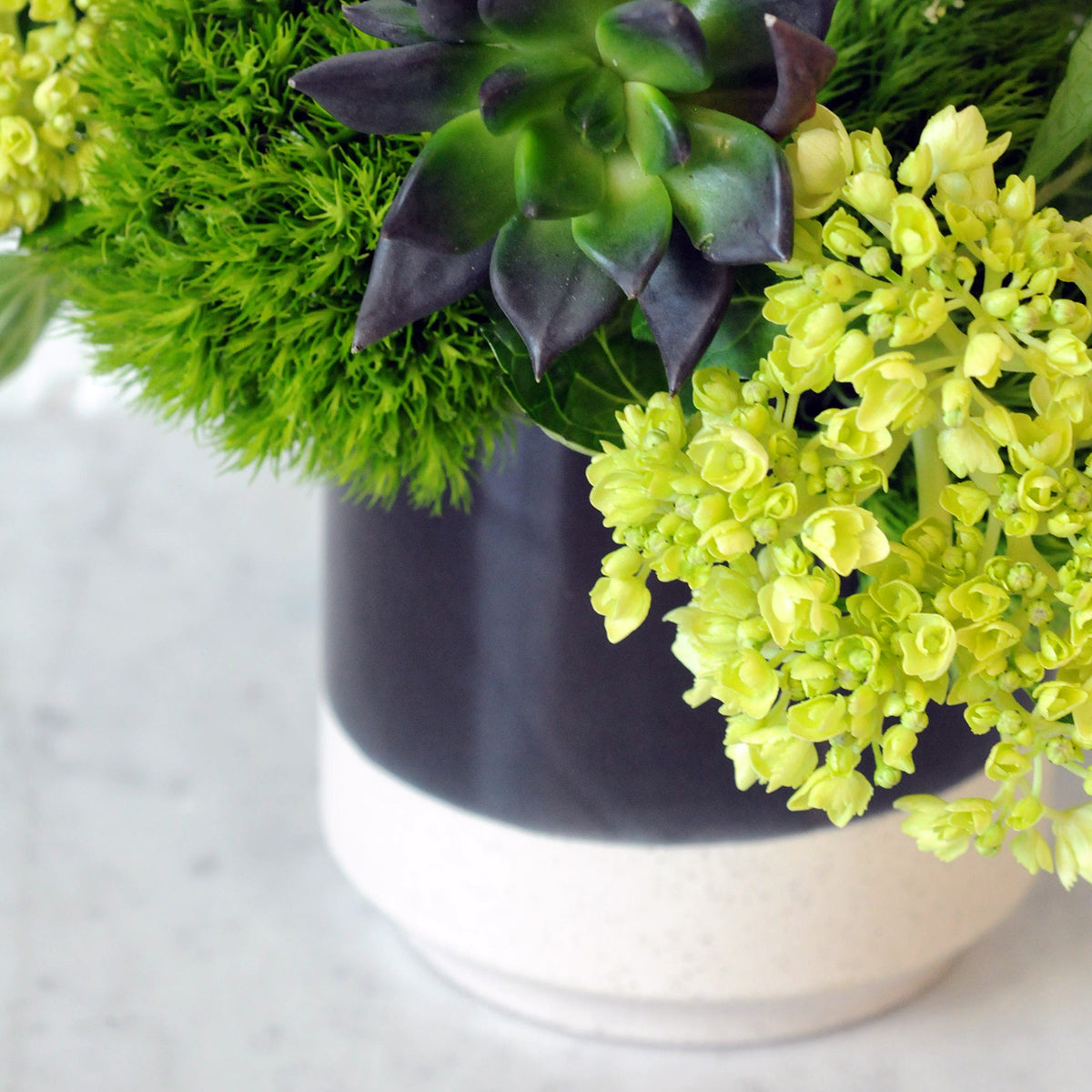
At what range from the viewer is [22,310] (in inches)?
18.7

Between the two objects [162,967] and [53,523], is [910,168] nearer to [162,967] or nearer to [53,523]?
[162,967]

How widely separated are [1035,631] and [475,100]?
19 cm

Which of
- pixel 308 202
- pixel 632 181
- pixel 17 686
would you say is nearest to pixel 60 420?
pixel 17 686

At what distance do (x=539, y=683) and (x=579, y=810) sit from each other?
1.9 inches

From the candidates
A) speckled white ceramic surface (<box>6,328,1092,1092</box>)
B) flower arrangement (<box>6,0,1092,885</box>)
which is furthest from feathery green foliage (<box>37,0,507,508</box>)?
speckled white ceramic surface (<box>6,328,1092,1092</box>)

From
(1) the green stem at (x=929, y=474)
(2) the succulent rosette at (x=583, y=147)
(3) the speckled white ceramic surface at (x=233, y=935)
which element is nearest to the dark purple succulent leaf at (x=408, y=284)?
(2) the succulent rosette at (x=583, y=147)

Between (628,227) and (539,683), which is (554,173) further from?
(539,683)

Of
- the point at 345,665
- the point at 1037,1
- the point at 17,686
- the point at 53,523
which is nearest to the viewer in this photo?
the point at 1037,1

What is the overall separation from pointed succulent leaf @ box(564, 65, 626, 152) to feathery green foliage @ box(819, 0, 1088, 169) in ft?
0.35

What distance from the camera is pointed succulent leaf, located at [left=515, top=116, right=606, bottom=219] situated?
281mm

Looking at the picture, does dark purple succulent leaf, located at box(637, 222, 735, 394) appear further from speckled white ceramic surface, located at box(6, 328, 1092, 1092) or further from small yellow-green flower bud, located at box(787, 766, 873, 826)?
speckled white ceramic surface, located at box(6, 328, 1092, 1092)

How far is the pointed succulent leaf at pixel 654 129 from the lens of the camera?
27cm

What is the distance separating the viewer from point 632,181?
0.29 m

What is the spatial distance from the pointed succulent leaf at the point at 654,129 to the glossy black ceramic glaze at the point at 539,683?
0.50ft
